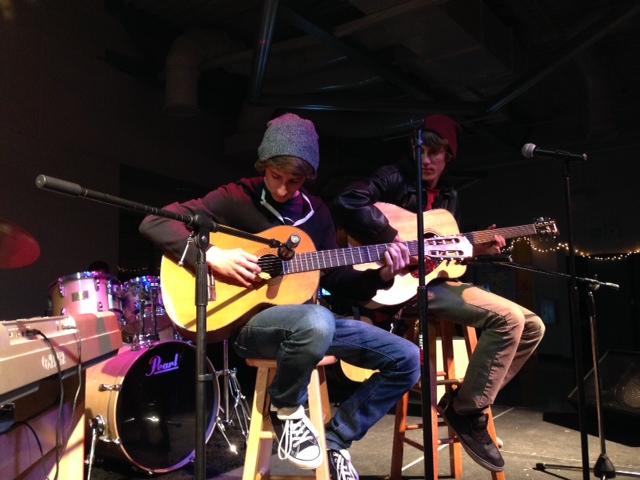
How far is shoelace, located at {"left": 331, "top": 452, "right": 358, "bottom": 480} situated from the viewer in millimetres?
2254

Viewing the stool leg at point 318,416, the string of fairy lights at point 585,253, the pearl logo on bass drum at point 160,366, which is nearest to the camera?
the stool leg at point 318,416

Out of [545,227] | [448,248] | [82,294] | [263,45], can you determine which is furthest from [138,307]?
[545,227]

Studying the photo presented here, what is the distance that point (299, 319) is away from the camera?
2.15 meters

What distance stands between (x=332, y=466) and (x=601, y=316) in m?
8.31

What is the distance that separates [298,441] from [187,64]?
5343 millimetres

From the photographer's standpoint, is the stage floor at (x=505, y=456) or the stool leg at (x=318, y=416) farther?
the stage floor at (x=505, y=456)

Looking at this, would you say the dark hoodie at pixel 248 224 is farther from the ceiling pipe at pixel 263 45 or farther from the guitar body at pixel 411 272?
the ceiling pipe at pixel 263 45

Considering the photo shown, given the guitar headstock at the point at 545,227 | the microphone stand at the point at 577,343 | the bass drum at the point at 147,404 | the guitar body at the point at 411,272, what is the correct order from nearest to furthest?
the microphone stand at the point at 577,343, the guitar body at the point at 411,272, the guitar headstock at the point at 545,227, the bass drum at the point at 147,404

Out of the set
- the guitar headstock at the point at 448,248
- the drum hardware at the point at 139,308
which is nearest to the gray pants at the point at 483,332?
the guitar headstock at the point at 448,248

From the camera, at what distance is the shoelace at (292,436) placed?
6.84 feet

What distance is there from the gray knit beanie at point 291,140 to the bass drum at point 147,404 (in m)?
1.52

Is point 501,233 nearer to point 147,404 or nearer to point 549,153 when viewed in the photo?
point 549,153

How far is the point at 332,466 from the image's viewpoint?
89.8 inches

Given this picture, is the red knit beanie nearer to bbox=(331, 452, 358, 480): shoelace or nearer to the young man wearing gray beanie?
the young man wearing gray beanie
